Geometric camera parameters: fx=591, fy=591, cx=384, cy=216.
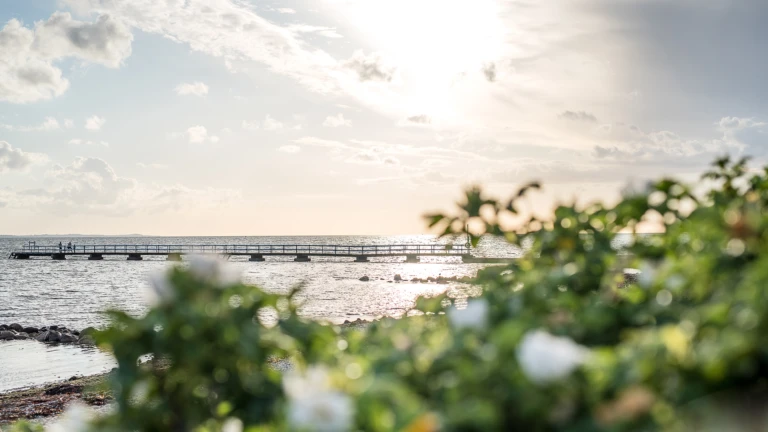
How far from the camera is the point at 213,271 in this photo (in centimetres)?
136

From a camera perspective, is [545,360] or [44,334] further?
[44,334]

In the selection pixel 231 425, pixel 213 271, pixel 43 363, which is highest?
pixel 213 271

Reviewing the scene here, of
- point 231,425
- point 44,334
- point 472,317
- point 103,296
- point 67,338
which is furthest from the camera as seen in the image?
point 103,296

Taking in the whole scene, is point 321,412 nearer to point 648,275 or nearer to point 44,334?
point 648,275

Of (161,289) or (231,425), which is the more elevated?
(161,289)

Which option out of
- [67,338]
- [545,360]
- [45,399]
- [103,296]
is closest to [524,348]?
[545,360]

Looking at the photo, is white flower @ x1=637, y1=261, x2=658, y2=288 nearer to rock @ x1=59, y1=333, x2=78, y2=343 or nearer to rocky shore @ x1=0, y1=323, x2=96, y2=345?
rocky shore @ x1=0, y1=323, x2=96, y2=345

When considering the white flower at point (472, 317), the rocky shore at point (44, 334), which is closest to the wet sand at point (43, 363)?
the rocky shore at point (44, 334)

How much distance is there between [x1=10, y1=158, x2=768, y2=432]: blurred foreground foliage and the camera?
970mm

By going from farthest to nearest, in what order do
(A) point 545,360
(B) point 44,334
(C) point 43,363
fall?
(B) point 44,334 → (C) point 43,363 → (A) point 545,360

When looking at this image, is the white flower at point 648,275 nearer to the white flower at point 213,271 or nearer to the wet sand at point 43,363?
the white flower at point 213,271

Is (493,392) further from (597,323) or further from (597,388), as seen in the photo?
(597,323)

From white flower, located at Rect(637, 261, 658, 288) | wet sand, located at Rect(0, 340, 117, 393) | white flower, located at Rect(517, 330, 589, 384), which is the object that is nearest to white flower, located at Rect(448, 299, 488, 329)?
white flower, located at Rect(517, 330, 589, 384)

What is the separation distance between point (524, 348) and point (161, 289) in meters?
0.82
